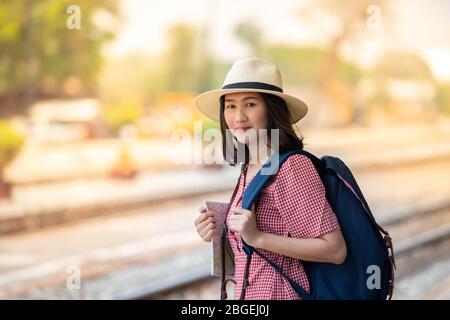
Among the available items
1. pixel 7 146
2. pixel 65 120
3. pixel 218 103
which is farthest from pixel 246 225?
Result: pixel 65 120

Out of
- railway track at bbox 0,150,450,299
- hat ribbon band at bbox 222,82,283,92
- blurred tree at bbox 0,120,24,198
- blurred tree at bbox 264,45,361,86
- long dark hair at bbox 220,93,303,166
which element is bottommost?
railway track at bbox 0,150,450,299

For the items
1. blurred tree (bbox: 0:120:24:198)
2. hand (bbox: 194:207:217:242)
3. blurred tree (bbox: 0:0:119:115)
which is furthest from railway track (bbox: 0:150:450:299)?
hand (bbox: 194:207:217:242)

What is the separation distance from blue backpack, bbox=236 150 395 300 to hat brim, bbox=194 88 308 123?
17cm

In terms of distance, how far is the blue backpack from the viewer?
152cm

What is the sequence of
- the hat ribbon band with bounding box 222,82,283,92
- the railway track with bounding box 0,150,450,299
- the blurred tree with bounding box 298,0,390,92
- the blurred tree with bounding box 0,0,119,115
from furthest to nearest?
the blurred tree with bounding box 298,0,390,92 → the blurred tree with bounding box 0,0,119,115 → the railway track with bounding box 0,150,450,299 → the hat ribbon band with bounding box 222,82,283,92

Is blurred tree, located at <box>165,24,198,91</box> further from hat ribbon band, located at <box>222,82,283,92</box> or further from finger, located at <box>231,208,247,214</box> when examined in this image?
finger, located at <box>231,208,247,214</box>

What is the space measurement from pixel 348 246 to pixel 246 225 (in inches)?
8.6

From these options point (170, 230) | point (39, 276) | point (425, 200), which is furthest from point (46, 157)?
point (425, 200)

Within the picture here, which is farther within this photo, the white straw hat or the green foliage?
the green foliage

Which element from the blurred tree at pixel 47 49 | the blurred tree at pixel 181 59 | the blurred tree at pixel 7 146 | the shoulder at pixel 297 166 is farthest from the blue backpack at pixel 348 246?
the blurred tree at pixel 181 59

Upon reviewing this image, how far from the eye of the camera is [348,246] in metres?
1.52

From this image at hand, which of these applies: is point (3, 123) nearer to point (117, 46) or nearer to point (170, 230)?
point (117, 46)

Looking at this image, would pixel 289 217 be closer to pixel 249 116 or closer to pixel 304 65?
pixel 249 116
